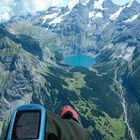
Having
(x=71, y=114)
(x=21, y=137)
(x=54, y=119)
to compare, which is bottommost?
(x=21, y=137)

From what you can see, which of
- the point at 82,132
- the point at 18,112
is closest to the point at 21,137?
the point at 18,112

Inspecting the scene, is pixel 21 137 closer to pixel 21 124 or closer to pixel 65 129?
pixel 21 124

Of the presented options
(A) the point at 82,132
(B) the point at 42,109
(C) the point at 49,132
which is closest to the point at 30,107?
(B) the point at 42,109

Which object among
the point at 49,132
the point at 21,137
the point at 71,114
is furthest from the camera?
the point at 71,114

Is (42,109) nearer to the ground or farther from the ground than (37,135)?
farther from the ground

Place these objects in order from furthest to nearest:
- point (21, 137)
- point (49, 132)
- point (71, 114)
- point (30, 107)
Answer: point (71, 114) < point (30, 107) < point (49, 132) < point (21, 137)

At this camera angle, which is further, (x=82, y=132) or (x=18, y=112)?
(x=82, y=132)
